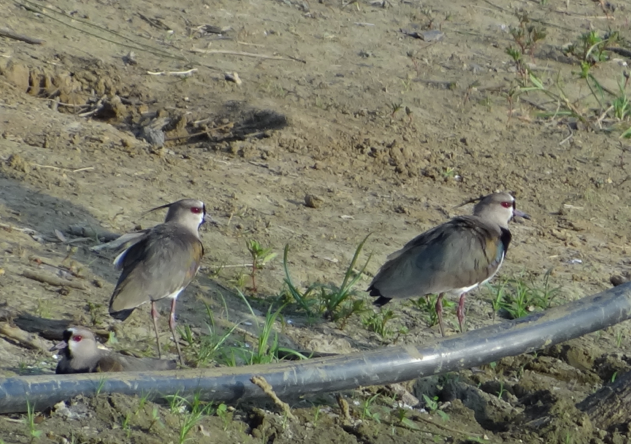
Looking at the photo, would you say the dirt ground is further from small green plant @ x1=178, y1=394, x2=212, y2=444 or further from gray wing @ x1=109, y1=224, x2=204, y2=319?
gray wing @ x1=109, y1=224, x2=204, y2=319

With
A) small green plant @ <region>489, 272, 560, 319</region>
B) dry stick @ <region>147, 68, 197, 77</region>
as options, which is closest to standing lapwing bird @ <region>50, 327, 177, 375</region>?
small green plant @ <region>489, 272, 560, 319</region>

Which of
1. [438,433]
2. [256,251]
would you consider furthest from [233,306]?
[438,433]

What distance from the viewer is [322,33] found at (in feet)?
32.2

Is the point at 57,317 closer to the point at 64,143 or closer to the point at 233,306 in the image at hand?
the point at 233,306

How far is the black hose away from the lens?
375 centimetres

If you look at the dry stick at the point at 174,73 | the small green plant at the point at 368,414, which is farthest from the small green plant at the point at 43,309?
the dry stick at the point at 174,73

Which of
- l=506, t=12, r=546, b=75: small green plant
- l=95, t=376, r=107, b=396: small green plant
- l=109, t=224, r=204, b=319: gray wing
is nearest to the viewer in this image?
l=95, t=376, r=107, b=396: small green plant

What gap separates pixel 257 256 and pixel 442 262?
1.08m

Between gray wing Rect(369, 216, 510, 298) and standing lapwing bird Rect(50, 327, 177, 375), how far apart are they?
1.62 m

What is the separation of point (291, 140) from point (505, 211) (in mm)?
2199

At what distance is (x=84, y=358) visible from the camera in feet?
14.1

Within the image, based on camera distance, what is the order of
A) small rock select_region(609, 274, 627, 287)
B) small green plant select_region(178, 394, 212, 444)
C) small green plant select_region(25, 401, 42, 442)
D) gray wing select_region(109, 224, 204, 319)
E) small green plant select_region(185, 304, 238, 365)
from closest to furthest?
small green plant select_region(25, 401, 42, 442) < small green plant select_region(178, 394, 212, 444) < small green plant select_region(185, 304, 238, 365) < gray wing select_region(109, 224, 204, 319) < small rock select_region(609, 274, 627, 287)

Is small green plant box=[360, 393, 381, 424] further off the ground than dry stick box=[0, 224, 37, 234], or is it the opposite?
small green plant box=[360, 393, 381, 424]

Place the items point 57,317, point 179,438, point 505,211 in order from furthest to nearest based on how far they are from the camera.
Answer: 1. point 505,211
2. point 57,317
3. point 179,438
